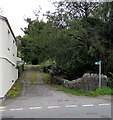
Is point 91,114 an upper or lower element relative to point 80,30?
lower

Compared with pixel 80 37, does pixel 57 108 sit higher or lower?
lower

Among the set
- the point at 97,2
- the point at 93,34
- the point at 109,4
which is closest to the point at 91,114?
the point at 93,34

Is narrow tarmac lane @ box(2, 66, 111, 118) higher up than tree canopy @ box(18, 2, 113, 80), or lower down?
lower down

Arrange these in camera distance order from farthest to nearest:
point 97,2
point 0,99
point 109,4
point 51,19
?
1. point 51,19
2. point 97,2
3. point 109,4
4. point 0,99

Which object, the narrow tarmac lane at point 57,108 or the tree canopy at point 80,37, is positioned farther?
the tree canopy at point 80,37

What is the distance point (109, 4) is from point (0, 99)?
38.8ft

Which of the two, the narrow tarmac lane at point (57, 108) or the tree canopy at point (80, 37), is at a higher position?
the tree canopy at point (80, 37)

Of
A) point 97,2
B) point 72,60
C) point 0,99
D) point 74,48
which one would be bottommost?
point 0,99

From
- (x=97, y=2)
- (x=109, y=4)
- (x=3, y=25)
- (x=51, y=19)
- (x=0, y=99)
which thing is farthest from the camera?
(x=51, y=19)

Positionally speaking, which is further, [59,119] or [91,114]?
[91,114]

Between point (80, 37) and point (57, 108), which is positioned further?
point (80, 37)

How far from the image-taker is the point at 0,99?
470 inches

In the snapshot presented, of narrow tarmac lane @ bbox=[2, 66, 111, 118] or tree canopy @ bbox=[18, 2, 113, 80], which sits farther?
tree canopy @ bbox=[18, 2, 113, 80]

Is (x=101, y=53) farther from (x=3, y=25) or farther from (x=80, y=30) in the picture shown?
(x=3, y=25)
